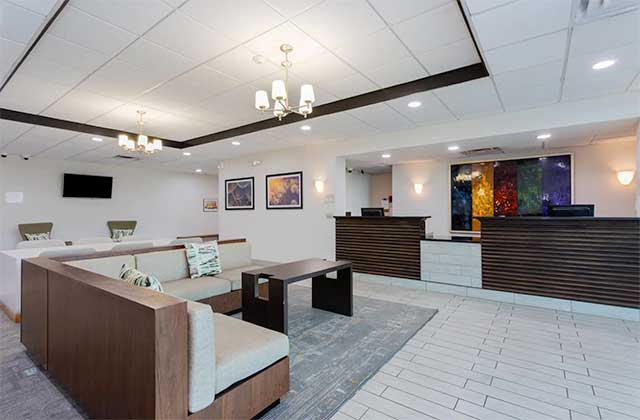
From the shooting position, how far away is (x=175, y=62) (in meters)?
3.00

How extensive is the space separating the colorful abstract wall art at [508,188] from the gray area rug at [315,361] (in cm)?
337

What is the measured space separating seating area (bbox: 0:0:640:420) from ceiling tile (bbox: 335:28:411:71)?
29 millimetres

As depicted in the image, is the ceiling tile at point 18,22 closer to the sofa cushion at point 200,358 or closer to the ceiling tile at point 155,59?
the ceiling tile at point 155,59

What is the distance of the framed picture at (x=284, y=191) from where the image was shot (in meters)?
6.48

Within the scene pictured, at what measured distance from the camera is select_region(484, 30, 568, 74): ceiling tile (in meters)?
2.49

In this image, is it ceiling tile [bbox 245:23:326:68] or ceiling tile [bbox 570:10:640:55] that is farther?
ceiling tile [bbox 245:23:326:68]

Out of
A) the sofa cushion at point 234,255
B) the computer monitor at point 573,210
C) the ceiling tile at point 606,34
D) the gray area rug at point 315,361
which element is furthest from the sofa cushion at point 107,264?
the computer monitor at point 573,210

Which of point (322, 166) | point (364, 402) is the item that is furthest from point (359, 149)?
point (364, 402)

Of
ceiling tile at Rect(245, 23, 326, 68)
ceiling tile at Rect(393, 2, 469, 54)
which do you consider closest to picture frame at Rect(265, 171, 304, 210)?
ceiling tile at Rect(245, 23, 326, 68)

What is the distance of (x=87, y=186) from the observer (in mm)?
8000

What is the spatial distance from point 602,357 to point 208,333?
326 cm

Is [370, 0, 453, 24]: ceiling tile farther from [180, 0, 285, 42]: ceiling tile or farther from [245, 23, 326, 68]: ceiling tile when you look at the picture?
[180, 0, 285, 42]: ceiling tile

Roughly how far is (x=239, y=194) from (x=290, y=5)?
19.2 ft

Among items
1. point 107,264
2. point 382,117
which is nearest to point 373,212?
point 382,117
